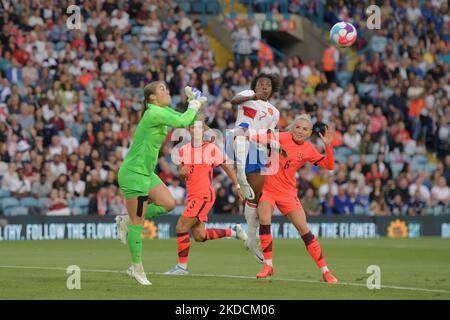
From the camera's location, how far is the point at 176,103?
30.9 m

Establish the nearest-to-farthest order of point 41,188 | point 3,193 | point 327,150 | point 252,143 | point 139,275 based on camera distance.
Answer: point 139,275 → point 327,150 → point 252,143 → point 3,193 → point 41,188

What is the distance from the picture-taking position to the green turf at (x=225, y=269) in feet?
45.0

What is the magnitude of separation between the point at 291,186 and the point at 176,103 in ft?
49.9

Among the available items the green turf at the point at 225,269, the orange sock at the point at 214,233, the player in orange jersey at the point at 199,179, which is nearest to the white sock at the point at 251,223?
the green turf at the point at 225,269

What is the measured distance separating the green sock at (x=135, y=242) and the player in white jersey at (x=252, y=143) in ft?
6.96

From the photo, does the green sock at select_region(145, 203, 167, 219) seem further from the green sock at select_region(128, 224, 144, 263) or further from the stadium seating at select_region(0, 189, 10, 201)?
the stadium seating at select_region(0, 189, 10, 201)

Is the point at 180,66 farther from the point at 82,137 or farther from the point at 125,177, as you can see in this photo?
the point at 125,177

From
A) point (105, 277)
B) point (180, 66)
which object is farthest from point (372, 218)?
point (105, 277)

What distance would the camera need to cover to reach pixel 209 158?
58.2 ft

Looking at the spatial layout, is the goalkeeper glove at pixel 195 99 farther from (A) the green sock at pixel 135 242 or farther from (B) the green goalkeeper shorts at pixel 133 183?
(A) the green sock at pixel 135 242

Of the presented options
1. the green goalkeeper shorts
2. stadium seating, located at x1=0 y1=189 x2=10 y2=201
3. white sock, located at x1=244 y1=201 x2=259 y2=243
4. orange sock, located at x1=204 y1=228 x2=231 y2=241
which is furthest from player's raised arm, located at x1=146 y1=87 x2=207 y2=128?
stadium seating, located at x1=0 y1=189 x2=10 y2=201

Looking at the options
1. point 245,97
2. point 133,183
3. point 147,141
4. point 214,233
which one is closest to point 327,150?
point 245,97

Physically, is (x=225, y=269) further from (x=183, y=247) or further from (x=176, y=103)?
(x=176, y=103)

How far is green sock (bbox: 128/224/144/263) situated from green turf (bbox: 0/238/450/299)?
1.17 feet
